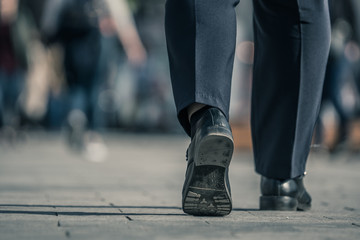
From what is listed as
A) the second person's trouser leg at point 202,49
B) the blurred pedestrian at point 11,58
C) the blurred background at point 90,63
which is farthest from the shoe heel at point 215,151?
the blurred pedestrian at point 11,58

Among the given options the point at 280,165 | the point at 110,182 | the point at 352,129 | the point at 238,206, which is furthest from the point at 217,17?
the point at 352,129

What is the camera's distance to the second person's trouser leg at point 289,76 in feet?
10.2

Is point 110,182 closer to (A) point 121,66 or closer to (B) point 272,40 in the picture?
(B) point 272,40

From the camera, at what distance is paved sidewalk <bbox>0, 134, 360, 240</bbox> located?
2.39 metres

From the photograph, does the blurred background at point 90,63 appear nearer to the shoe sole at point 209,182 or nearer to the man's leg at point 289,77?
the man's leg at point 289,77

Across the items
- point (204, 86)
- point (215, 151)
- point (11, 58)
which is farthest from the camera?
point (11, 58)

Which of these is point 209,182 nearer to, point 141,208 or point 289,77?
point 141,208

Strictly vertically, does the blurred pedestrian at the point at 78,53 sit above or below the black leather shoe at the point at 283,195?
above

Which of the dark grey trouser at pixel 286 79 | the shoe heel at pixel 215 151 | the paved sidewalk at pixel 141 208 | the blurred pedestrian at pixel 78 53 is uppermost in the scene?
the blurred pedestrian at pixel 78 53

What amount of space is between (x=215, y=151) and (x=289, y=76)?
639mm

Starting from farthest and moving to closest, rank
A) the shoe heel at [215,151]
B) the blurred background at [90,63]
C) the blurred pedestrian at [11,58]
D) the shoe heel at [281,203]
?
the blurred pedestrian at [11,58] → the blurred background at [90,63] → the shoe heel at [281,203] → the shoe heel at [215,151]

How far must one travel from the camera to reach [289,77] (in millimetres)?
3158

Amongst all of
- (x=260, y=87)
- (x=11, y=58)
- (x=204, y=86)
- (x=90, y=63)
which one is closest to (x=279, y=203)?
(x=260, y=87)

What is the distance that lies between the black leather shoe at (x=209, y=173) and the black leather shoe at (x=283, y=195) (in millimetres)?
412
